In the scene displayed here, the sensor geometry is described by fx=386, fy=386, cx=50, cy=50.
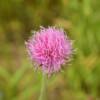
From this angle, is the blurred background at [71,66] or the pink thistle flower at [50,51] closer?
the pink thistle flower at [50,51]

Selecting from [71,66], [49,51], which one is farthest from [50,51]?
[71,66]

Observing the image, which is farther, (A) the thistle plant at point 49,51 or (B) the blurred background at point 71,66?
(B) the blurred background at point 71,66

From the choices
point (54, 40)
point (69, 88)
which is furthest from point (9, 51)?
point (54, 40)

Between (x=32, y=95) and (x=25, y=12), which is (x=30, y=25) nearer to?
(x=25, y=12)

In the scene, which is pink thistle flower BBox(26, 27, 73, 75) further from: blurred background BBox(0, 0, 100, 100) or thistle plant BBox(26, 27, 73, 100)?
blurred background BBox(0, 0, 100, 100)

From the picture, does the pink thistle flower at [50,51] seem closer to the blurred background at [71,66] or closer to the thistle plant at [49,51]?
the thistle plant at [49,51]

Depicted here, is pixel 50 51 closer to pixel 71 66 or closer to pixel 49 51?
pixel 49 51

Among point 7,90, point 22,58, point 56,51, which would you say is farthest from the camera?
point 22,58

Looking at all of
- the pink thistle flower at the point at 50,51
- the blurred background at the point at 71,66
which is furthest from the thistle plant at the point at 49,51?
the blurred background at the point at 71,66
